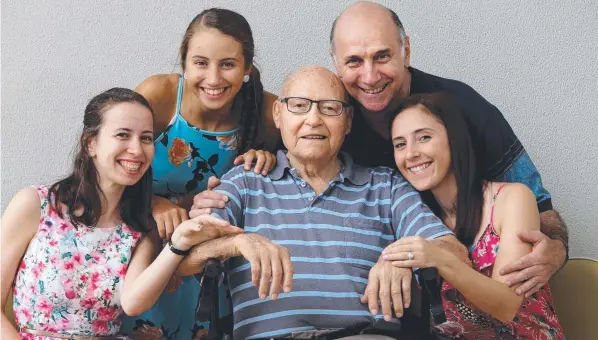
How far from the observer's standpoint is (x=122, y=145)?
207 cm

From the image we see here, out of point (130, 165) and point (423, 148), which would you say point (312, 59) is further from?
point (130, 165)

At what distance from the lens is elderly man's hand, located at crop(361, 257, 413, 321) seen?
1783mm

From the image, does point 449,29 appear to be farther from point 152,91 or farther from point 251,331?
point 251,331

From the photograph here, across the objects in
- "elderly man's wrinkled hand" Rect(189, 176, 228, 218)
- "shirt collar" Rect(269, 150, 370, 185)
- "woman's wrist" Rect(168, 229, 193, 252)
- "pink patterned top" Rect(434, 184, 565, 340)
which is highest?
"shirt collar" Rect(269, 150, 370, 185)

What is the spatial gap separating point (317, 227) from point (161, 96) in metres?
0.77

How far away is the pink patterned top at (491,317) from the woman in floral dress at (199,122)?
0.74 m

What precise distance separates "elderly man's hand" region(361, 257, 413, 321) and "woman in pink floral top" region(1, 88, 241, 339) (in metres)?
0.69

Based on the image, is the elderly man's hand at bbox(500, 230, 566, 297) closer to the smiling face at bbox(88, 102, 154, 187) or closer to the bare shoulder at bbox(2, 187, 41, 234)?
the smiling face at bbox(88, 102, 154, 187)

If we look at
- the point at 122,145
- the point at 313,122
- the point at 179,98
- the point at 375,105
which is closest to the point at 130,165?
the point at 122,145

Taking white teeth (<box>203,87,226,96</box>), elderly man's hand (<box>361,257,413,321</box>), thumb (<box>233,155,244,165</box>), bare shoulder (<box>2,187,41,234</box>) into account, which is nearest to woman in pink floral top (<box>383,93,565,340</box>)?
elderly man's hand (<box>361,257,413,321</box>)

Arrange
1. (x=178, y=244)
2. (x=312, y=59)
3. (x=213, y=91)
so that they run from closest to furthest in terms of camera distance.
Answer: (x=178, y=244)
(x=213, y=91)
(x=312, y=59)

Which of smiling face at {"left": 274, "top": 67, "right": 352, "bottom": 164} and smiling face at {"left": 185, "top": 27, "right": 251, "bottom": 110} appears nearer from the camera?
smiling face at {"left": 274, "top": 67, "right": 352, "bottom": 164}

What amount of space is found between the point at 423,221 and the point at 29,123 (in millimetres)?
1811

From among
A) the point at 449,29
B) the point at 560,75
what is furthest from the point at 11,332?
the point at 560,75
